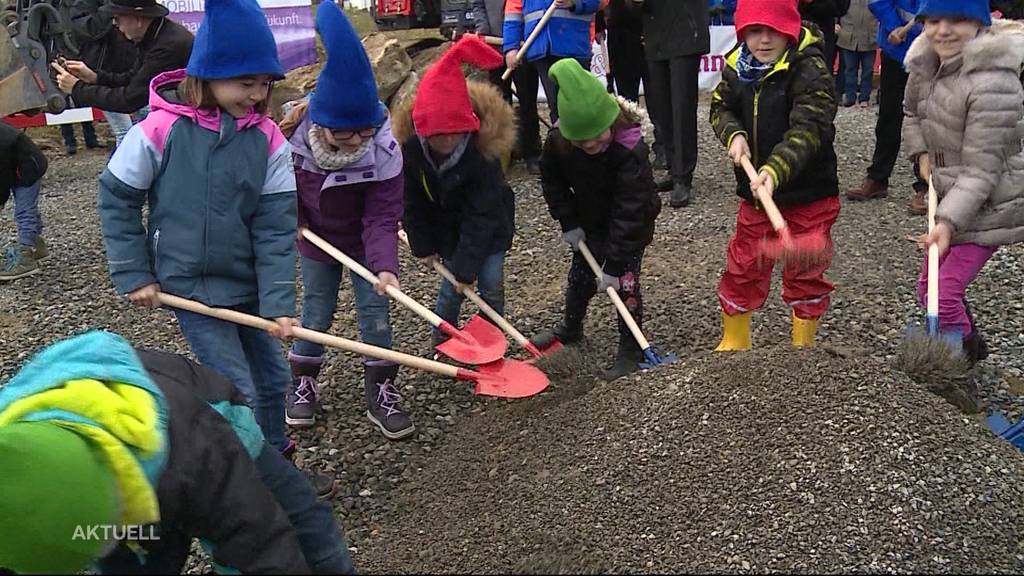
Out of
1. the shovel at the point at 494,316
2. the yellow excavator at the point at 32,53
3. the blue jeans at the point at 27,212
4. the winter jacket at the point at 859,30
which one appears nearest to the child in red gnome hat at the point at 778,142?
the shovel at the point at 494,316

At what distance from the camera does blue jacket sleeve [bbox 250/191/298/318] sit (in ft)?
9.50

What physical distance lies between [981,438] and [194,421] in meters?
2.26

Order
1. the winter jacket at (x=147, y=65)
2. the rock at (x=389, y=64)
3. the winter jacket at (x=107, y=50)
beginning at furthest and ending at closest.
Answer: the rock at (x=389, y=64), the winter jacket at (x=107, y=50), the winter jacket at (x=147, y=65)

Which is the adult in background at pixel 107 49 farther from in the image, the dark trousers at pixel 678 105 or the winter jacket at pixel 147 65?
the dark trousers at pixel 678 105

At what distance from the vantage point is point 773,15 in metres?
3.22

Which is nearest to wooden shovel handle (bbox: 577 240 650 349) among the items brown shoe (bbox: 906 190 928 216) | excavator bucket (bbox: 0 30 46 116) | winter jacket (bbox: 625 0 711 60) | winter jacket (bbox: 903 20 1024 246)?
winter jacket (bbox: 903 20 1024 246)

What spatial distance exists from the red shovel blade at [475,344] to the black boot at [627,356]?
600mm

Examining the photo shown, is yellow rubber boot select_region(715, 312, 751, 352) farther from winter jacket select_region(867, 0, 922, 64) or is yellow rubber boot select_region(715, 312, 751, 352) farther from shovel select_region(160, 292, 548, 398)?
winter jacket select_region(867, 0, 922, 64)

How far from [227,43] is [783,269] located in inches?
86.7

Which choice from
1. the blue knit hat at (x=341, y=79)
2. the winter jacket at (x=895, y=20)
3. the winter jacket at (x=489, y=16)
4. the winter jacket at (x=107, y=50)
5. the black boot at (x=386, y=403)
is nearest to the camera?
the blue knit hat at (x=341, y=79)

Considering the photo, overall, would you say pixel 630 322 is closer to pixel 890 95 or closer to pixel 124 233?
pixel 124 233

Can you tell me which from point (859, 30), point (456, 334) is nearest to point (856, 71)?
point (859, 30)

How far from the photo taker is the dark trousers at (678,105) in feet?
20.2

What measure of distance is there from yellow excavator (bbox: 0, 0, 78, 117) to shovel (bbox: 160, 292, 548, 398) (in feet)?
18.5
